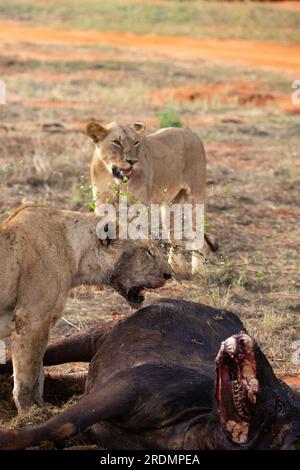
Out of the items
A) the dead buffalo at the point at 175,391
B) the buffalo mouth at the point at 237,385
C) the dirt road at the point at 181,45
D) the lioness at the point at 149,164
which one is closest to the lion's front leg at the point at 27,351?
the dead buffalo at the point at 175,391

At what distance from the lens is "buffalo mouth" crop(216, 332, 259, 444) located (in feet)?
16.6

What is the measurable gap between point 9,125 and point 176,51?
52.4ft

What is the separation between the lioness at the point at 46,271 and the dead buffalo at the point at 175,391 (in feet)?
0.81

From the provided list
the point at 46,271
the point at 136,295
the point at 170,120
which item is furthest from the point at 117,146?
the point at 170,120

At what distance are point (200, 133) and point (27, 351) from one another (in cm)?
1206

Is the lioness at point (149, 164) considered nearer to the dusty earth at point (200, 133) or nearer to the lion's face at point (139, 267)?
the dusty earth at point (200, 133)

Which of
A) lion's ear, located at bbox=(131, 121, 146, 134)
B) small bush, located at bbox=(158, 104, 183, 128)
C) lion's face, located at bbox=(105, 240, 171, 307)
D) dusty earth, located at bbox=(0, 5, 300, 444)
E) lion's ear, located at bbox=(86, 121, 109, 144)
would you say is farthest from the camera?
small bush, located at bbox=(158, 104, 183, 128)

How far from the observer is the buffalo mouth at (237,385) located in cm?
506

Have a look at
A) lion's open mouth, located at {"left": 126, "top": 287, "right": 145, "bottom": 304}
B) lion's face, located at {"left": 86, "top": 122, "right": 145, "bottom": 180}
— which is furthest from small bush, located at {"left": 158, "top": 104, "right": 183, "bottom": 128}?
lion's open mouth, located at {"left": 126, "top": 287, "right": 145, "bottom": 304}

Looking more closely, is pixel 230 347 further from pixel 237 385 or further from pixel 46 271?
pixel 46 271

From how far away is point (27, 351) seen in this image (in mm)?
5926

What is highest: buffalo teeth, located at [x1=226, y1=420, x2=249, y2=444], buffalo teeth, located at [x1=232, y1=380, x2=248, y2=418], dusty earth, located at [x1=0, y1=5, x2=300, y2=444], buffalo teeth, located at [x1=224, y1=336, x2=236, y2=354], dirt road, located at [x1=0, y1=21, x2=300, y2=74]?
buffalo teeth, located at [x1=224, y1=336, x2=236, y2=354]

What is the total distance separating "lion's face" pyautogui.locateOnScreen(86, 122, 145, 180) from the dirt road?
19.5 metres

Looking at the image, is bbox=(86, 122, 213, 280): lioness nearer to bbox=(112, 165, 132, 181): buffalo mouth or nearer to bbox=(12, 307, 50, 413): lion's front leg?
bbox=(112, 165, 132, 181): buffalo mouth
